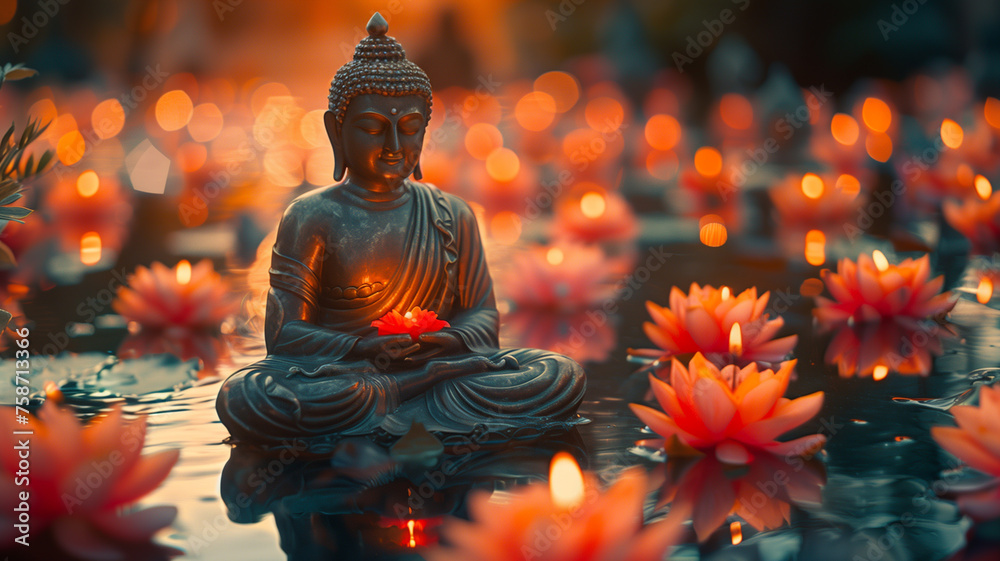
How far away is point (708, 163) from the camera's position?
950cm

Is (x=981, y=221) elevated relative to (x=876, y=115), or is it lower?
lower

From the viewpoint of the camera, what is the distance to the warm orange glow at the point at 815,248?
625 centimetres

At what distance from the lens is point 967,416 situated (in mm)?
2570

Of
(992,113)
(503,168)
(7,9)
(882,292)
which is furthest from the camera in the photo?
(7,9)

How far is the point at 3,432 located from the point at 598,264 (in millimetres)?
3309

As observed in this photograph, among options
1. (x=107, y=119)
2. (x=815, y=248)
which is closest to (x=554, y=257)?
(x=815, y=248)

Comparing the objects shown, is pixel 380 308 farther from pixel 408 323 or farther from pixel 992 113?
pixel 992 113

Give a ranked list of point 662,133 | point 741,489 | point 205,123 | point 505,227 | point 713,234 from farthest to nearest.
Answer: point 205,123 < point 662,133 < point 505,227 < point 713,234 < point 741,489

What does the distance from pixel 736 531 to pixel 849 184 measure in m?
6.42

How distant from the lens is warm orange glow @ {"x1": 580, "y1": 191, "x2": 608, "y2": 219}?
7062 mm

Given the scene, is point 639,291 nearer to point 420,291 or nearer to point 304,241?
point 420,291

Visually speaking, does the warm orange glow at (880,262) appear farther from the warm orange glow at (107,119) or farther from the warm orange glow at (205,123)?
the warm orange glow at (107,119)

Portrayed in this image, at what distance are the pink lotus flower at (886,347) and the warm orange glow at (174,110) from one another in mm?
11261

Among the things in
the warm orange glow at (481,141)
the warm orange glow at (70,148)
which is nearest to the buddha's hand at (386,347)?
the warm orange glow at (70,148)
